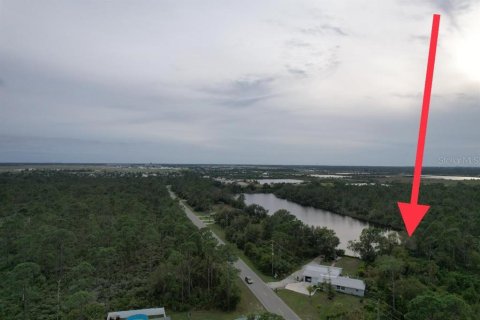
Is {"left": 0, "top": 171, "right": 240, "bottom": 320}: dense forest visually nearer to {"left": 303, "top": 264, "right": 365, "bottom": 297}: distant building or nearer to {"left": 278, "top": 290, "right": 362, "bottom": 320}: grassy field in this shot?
{"left": 278, "top": 290, "right": 362, "bottom": 320}: grassy field

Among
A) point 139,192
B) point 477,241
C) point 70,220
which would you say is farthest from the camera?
point 139,192

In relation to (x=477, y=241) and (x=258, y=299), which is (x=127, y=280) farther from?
(x=477, y=241)

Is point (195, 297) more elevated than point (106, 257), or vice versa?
point (106, 257)

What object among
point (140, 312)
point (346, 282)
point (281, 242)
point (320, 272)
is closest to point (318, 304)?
point (346, 282)

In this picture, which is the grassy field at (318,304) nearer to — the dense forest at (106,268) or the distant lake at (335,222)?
the dense forest at (106,268)

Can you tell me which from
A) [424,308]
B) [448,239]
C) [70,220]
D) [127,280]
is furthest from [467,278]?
[70,220]

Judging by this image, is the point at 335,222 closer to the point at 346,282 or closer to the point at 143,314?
the point at 346,282
